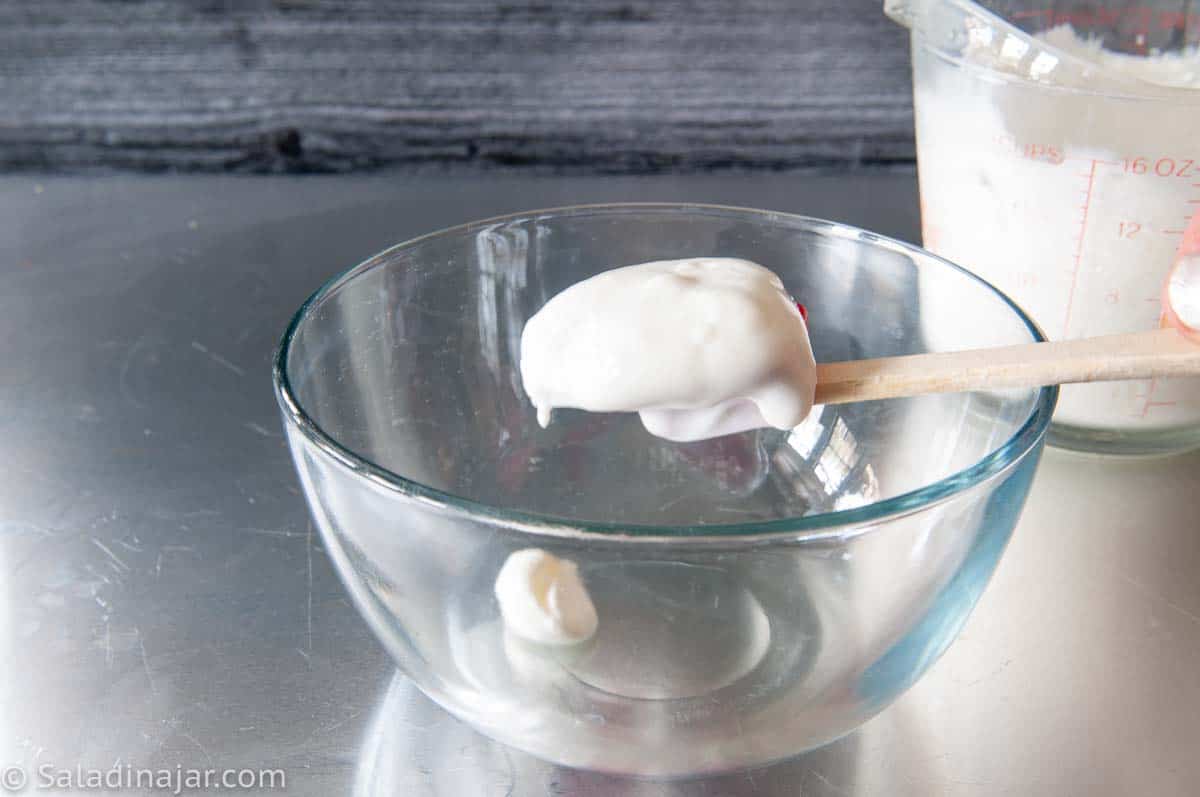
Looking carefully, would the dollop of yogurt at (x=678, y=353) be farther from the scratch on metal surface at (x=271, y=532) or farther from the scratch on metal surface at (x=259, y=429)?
the scratch on metal surface at (x=259, y=429)

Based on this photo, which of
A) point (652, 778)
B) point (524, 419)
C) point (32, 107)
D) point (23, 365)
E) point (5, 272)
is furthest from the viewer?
point (32, 107)

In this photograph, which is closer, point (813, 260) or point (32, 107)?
point (813, 260)

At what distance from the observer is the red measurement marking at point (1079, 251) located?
0.72m

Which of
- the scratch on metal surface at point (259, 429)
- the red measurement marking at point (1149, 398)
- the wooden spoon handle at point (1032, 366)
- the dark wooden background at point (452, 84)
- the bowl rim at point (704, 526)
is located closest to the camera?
the bowl rim at point (704, 526)

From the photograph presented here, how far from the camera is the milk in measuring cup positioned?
708 millimetres

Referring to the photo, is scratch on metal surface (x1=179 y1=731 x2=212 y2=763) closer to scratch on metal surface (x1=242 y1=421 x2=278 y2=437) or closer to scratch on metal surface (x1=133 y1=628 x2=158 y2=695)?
scratch on metal surface (x1=133 y1=628 x2=158 y2=695)

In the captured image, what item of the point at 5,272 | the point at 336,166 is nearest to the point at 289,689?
the point at 5,272

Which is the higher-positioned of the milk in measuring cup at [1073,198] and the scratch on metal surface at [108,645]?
the milk in measuring cup at [1073,198]

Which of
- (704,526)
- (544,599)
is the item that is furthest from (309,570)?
(704,526)

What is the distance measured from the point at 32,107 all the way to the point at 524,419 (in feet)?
2.70

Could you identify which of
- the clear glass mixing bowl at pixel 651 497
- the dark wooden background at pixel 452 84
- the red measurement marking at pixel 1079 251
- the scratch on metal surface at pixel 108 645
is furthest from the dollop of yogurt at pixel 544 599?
the dark wooden background at pixel 452 84

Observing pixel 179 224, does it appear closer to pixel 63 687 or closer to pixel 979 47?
pixel 63 687

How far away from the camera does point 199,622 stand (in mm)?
708

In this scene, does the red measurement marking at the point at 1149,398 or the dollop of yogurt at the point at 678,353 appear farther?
the red measurement marking at the point at 1149,398
